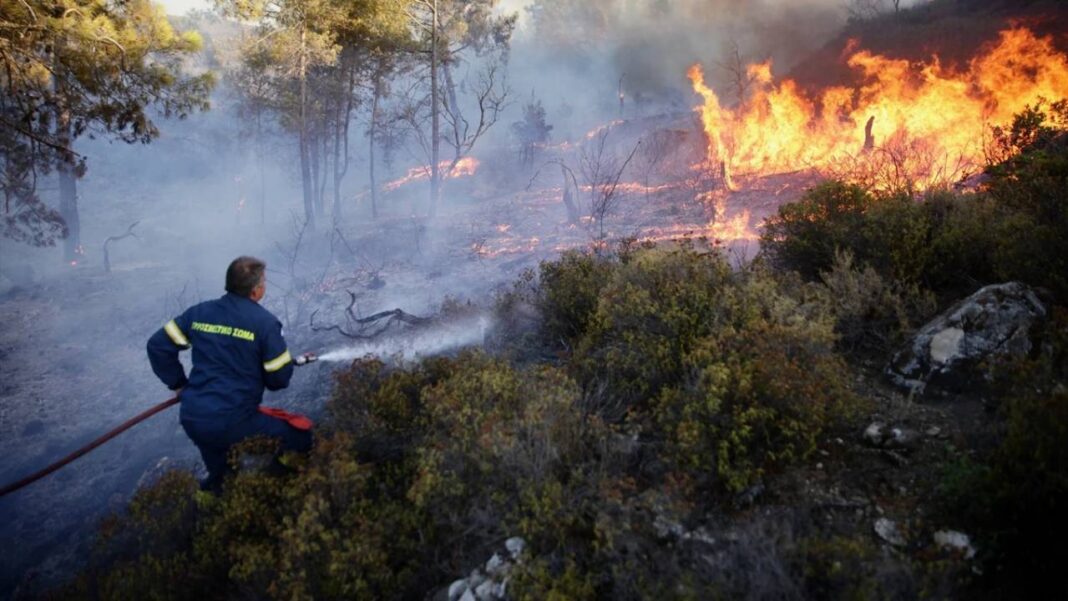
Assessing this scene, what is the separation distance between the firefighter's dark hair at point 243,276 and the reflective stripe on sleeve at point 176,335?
48 cm

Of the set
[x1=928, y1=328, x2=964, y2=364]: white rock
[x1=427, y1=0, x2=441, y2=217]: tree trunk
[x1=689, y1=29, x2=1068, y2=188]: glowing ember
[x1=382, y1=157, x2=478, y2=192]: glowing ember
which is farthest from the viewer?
[x1=382, y1=157, x2=478, y2=192]: glowing ember

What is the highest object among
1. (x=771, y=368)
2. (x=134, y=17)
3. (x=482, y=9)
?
(x=482, y=9)

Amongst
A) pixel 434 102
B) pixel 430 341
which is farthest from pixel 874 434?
pixel 434 102

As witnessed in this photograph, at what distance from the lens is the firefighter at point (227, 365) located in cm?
415

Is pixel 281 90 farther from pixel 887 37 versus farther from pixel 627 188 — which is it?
pixel 887 37

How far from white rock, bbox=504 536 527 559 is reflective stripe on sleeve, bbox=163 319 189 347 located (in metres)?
3.02

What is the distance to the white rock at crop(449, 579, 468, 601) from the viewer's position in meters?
3.10

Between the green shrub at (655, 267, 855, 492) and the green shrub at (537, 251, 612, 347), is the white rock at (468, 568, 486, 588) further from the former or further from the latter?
the green shrub at (537, 251, 612, 347)

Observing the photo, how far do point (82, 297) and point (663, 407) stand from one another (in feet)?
60.2

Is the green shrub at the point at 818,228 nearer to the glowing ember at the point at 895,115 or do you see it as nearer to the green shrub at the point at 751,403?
the green shrub at the point at 751,403

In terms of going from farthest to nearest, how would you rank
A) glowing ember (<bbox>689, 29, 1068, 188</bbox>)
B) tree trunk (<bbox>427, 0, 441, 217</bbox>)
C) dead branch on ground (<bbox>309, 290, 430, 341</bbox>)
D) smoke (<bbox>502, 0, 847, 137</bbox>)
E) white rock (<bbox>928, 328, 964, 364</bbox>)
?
smoke (<bbox>502, 0, 847, 137</bbox>) < tree trunk (<bbox>427, 0, 441, 217</bbox>) < glowing ember (<bbox>689, 29, 1068, 188</bbox>) < dead branch on ground (<bbox>309, 290, 430, 341</bbox>) < white rock (<bbox>928, 328, 964, 364</bbox>)

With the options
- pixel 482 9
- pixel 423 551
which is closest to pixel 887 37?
pixel 482 9

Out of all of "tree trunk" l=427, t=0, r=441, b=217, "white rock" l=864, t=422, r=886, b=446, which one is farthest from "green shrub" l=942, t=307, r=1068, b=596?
"tree trunk" l=427, t=0, r=441, b=217

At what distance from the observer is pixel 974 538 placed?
260cm
